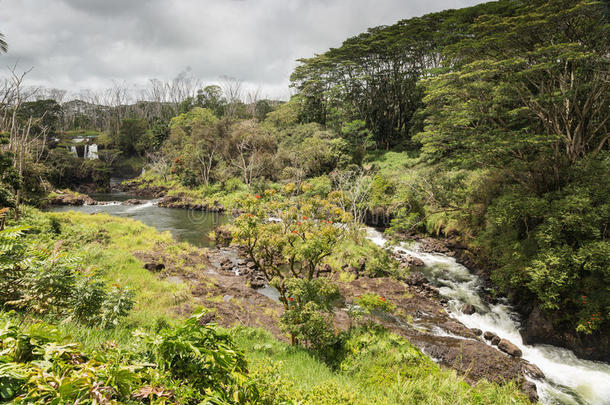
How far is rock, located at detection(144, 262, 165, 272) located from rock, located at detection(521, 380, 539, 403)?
13247 millimetres

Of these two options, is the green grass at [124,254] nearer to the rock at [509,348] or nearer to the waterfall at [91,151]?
the rock at [509,348]

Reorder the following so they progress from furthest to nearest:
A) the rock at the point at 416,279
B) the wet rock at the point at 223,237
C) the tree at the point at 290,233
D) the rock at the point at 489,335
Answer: the wet rock at the point at 223,237
the rock at the point at 416,279
the rock at the point at 489,335
the tree at the point at 290,233

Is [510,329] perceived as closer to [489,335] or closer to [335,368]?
[489,335]

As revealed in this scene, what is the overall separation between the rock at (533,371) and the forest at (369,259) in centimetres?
100

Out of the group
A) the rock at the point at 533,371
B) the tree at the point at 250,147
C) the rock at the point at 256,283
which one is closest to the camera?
the rock at the point at 533,371

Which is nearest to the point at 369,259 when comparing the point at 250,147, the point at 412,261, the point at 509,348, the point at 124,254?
the point at 412,261

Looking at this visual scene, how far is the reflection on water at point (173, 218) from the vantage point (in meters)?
20.2

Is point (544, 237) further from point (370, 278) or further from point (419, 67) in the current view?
point (419, 67)

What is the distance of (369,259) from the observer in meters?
14.7

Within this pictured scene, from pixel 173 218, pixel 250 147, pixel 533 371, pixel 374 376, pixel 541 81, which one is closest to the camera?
pixel 374 376

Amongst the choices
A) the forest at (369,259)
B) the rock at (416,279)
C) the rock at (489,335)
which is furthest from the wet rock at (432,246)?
the rock at (489,335)

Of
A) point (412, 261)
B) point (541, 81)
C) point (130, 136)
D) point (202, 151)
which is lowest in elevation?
point (412, 261)

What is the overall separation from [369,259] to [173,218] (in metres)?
19.6

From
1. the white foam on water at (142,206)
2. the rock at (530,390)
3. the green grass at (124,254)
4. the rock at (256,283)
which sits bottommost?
the rock at (256,283)
